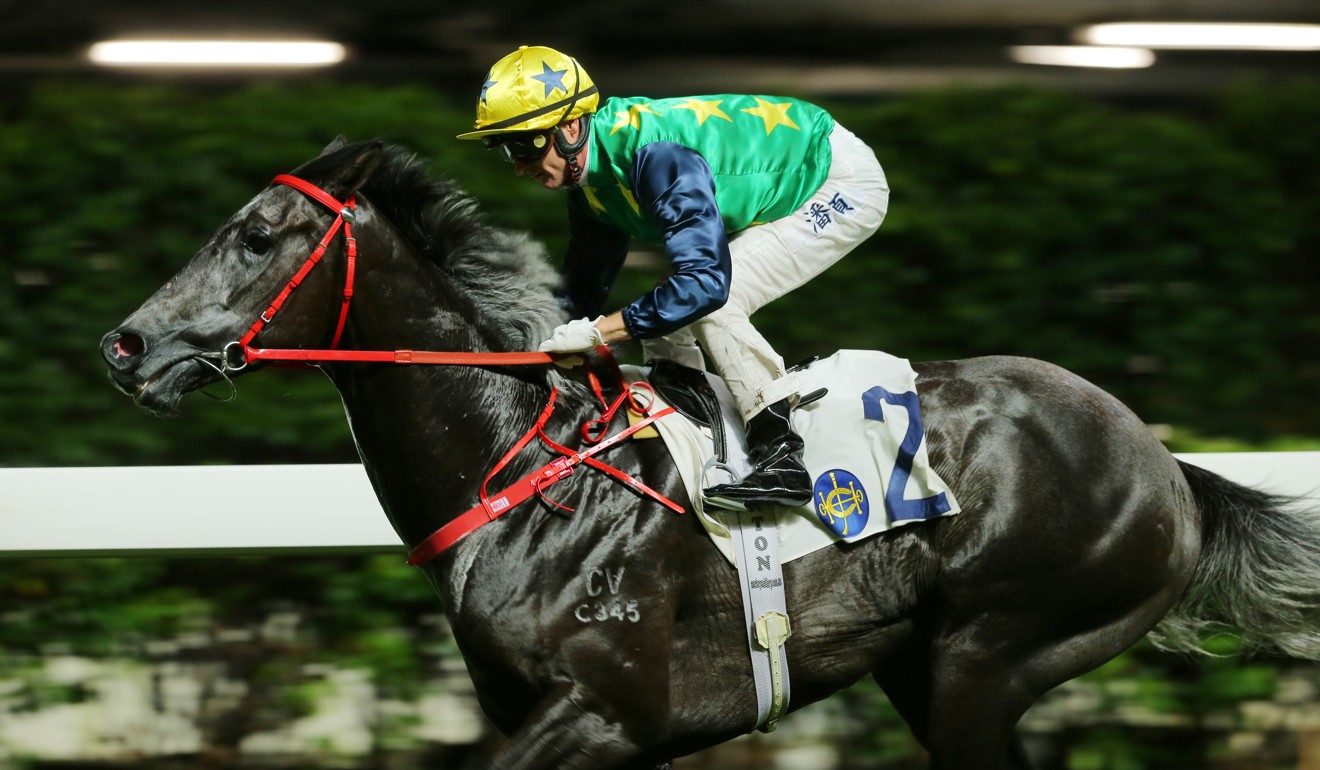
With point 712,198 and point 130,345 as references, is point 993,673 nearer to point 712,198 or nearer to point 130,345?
point 712,198

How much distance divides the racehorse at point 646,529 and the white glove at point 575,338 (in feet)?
0.43

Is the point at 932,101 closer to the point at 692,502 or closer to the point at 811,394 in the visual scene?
the point at 811,394

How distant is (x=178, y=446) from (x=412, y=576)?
0.94 m

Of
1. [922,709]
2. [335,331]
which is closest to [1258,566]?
[922,709]

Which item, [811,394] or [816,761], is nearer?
[811,394]

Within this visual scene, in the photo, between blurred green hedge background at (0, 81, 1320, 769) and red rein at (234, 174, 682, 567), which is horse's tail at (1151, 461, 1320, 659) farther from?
red rein at (234, 174, 682, 567)

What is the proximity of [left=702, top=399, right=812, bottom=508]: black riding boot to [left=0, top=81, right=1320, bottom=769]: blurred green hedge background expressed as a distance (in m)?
1.39

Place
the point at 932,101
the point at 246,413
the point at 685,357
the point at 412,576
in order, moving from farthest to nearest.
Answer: the point at 932,101
the point at 246,413
the point at 412,576
the point at 685,357

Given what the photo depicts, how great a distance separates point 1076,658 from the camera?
308 centimetres

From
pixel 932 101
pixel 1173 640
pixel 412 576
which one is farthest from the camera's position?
pixel 932 101

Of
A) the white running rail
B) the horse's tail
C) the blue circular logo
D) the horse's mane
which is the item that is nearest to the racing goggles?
the horse's mane

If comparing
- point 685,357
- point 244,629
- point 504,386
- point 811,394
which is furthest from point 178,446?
point 811,394

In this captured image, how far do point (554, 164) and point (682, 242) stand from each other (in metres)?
0.43

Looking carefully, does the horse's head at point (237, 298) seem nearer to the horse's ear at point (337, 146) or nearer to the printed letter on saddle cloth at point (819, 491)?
the horse's ear at point (337, 146)
